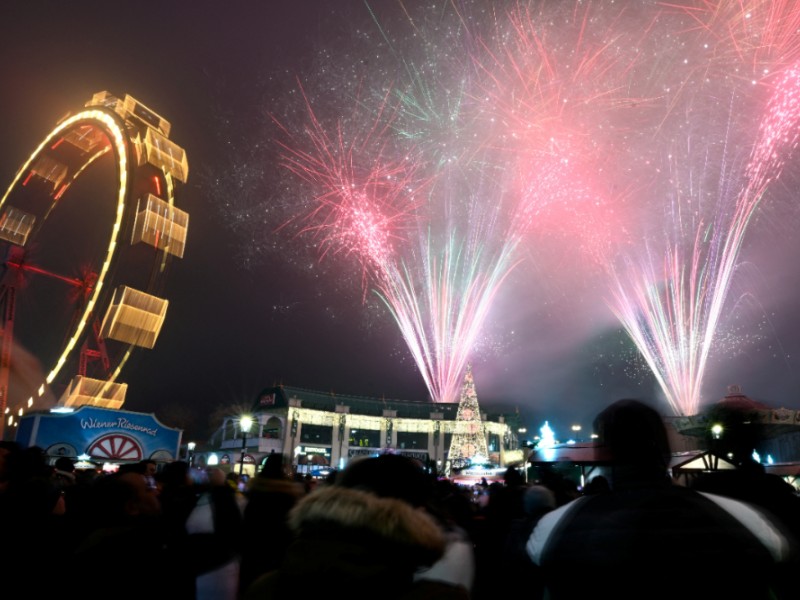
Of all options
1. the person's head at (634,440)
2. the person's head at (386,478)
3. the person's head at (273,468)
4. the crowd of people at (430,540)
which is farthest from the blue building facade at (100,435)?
the person's head at (634,440)

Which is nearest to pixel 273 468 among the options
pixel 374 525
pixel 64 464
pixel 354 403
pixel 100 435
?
pixel 374 525

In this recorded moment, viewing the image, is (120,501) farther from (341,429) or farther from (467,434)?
(341,429)

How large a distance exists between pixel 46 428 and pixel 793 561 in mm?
24862

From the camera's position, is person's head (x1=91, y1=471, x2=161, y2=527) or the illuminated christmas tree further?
the illuminated christmas tree

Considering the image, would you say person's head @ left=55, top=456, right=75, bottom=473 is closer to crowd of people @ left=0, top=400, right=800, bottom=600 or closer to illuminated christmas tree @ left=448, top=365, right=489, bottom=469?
crowd of people @ left=0, top=400, right=800, bottom=600

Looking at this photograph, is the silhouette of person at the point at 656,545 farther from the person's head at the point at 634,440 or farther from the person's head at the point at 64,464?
the person's head at the point at 64,464

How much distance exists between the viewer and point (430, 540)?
1829 millimetres

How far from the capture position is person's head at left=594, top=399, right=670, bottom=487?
8.36 feet

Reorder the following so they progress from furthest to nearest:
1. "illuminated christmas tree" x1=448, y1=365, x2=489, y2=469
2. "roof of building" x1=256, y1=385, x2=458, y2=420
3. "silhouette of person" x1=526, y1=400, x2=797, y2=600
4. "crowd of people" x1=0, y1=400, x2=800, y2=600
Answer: "roof of building" x1=256, y1=385, x2=458, y2=420 < "illuminated christmas tree" x1=448, y1=365, x2=489, y2=469 < "silhouette of person" x1=526, y1=400, x2=797, y2=600 < "crowd of people" x1=0, y1=400, x2=800, y2=600

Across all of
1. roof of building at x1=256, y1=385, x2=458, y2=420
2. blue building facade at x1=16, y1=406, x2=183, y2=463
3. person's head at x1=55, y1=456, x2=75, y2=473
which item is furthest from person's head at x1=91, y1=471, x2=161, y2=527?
roof of building at x1=256, y1=385, x2=458, y2=420

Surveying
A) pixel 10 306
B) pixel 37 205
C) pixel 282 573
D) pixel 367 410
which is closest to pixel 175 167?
pixel 37 205

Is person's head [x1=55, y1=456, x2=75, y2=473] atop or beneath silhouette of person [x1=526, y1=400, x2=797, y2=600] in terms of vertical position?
beneath

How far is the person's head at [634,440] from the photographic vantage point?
255 cm

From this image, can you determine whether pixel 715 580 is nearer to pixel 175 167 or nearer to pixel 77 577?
pixel 77 577
